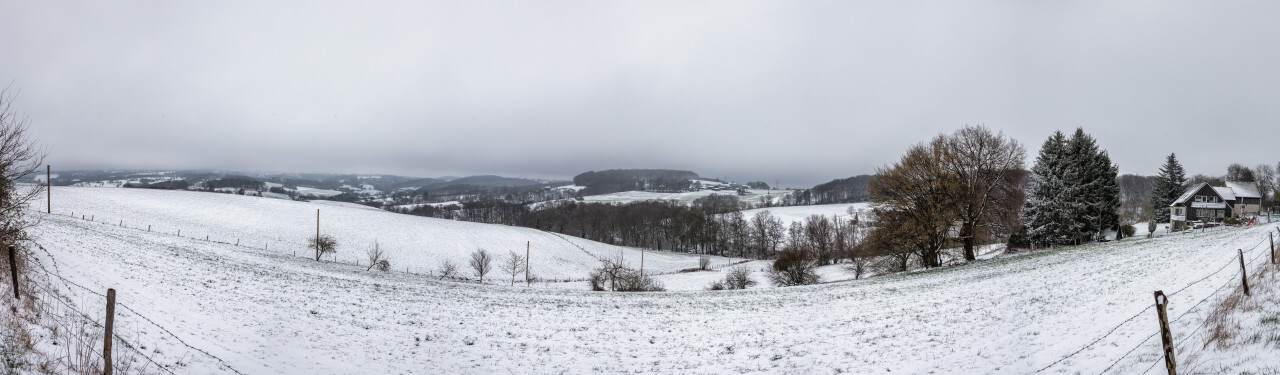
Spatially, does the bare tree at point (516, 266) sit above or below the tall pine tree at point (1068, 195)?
below

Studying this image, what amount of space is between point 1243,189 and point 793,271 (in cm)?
6949

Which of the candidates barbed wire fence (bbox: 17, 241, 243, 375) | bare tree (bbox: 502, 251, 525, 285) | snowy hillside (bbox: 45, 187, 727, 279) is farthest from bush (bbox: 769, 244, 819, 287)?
barbed wire fence (bbox: 17, 241, 243, 375)

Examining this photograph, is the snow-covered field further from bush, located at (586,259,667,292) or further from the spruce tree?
the spruce tree

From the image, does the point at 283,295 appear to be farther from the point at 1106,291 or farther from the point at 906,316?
the point at 1106,291

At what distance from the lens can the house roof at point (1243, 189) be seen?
60531 mm

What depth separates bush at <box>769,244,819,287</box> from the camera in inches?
1618

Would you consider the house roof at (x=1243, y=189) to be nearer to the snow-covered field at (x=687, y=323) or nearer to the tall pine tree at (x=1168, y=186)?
the tall pine tree at (x=1168, y=186)

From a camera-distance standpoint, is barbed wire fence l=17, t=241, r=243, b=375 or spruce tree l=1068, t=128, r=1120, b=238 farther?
spruce tree l=1068, t=128, r=1120, b=238

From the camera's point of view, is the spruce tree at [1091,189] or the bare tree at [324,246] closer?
the spruce tree at [1091,189]

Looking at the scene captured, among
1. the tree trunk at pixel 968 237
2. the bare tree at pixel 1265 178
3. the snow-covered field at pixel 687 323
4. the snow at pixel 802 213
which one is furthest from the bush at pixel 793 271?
the bare tree at pixel 1265 178

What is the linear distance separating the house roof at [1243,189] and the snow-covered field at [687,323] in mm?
68375

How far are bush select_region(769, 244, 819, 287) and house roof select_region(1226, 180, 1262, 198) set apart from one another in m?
63.4

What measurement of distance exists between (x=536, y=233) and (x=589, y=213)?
4877cm

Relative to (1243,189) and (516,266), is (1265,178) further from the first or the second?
(516,266)
